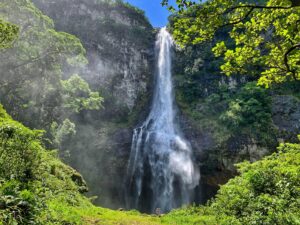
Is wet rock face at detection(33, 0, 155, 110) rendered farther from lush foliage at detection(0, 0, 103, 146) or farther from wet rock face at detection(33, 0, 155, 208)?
lush foliage at detection(0, 0, 103, 146)

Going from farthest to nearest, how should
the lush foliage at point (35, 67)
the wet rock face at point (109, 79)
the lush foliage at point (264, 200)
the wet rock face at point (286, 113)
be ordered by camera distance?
the wet rock face at point (109, 79), the wet rock face at point (286, 113), the lush foliage at point (35, 67), the lush foliage at point (264, 200)

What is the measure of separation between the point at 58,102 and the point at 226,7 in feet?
69.5

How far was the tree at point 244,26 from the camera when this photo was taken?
19.8ft

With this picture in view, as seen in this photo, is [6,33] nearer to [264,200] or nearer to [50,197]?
[50,197]

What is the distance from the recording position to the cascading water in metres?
27.9

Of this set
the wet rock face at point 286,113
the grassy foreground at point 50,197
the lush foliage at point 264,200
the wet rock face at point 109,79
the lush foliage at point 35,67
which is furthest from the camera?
the wet rock face at point 109,79

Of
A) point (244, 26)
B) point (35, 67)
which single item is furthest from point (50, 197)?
point (35, 67)

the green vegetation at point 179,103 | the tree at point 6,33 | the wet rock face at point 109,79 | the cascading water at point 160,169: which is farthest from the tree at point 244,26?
the wet rock face at point 109,79

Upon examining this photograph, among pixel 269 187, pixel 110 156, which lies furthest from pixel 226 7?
pixel 110 156

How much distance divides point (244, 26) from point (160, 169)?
2352 cm

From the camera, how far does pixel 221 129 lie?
30.8m

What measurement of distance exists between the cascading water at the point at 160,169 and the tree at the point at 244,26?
70.5ft

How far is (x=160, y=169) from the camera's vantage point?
2930cm

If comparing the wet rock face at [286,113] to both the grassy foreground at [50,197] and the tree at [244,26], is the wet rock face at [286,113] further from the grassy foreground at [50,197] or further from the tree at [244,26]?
the tree at [244,26]
